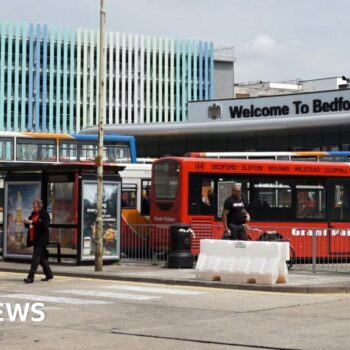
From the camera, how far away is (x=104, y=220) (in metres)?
22.4

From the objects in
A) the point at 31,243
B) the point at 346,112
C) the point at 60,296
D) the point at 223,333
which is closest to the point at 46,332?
the point at 223,333

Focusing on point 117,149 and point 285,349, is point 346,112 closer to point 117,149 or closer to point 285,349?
point 117,149

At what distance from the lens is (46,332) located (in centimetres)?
1121

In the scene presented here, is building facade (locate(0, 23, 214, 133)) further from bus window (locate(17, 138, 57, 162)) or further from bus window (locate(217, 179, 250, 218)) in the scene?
bus window (locate(217, 179, 250, 218))

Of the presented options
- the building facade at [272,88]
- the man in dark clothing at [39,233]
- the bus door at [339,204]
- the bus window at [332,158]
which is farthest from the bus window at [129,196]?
the building facade at [272,88]

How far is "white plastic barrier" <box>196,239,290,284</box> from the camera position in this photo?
1714 cm

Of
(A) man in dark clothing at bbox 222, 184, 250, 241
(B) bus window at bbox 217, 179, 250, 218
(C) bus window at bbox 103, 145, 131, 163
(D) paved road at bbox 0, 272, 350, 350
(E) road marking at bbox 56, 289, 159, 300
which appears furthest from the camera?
(C) bus window at bbox 103, 145, 131, 163

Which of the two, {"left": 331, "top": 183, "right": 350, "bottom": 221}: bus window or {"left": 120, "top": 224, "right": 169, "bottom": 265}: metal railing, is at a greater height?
{"left": 331, "top": 183, "right": 350, "bottom": 221}: bus window

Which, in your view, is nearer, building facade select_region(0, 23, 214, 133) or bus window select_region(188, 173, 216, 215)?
bus window select_region(188, 173, 216, 215)

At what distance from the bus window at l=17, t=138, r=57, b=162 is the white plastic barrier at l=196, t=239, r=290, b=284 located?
13.3 m

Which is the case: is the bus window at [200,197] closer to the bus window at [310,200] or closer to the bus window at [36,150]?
the bus window at [310,200]

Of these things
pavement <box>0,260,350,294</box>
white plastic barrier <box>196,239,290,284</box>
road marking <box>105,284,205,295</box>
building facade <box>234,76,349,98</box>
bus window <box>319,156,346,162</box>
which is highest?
building facade <box>234,76,349,98</box>

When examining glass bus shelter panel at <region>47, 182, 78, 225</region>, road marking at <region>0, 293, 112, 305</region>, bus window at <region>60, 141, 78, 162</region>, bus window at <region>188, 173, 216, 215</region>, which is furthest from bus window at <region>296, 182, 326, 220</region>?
road marking at <region>0, 293, 112, 305</region>

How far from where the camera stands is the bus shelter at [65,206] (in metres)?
22.1
